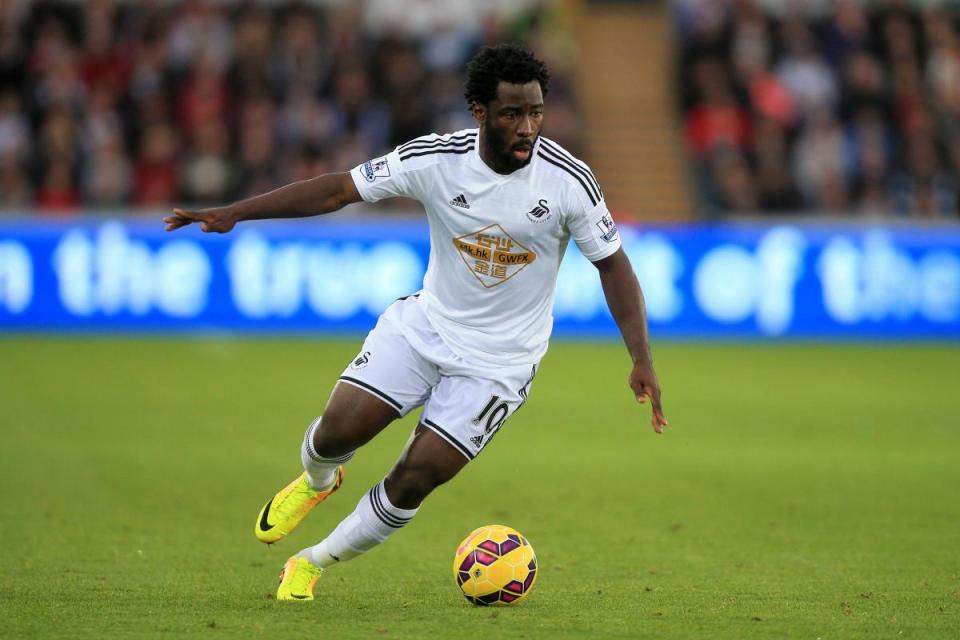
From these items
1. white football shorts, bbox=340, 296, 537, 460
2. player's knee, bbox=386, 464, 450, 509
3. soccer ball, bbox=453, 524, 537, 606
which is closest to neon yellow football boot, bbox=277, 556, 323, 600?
player's knee, bbox=386, 464, 450, 509

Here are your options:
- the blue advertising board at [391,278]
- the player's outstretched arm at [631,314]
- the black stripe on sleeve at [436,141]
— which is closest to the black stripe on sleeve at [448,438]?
the player's outstretched arm at [631,314]

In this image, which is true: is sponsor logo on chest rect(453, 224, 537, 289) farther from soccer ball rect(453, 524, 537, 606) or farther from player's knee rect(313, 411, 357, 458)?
soccer ball rect(453, 524, 537, 606)

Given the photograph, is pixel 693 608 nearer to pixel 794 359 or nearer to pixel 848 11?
pixel 794 359

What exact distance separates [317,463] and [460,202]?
56.6 inches

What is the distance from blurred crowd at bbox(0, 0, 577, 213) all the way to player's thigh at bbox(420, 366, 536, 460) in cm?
1310

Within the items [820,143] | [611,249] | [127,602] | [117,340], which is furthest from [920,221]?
[127,602]

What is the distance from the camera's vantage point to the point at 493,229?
21.5 ft

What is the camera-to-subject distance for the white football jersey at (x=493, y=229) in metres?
6.55

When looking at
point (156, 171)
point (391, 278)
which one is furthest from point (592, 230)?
point (156, 171)

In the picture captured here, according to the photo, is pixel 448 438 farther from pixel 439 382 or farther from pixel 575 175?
pixel 575 175

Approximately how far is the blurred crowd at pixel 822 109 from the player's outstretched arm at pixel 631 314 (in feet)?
46.9

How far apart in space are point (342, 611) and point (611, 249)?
206cm

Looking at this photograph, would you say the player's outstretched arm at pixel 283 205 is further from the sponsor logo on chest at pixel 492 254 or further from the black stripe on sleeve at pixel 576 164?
the black stripe on sleeve at pixel 576 164

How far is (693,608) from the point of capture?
6469mm
